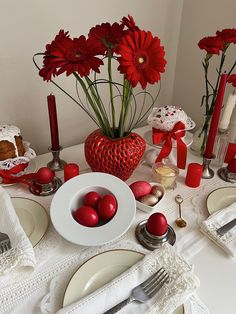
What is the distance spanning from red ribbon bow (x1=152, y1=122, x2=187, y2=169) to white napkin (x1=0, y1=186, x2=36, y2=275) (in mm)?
428

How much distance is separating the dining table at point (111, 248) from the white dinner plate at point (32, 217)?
0.01 m

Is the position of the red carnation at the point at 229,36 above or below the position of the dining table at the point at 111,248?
above

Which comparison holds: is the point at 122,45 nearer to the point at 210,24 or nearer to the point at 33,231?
the point at 33,231

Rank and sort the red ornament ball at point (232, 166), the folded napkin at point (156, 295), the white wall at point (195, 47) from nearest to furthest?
the folded napkin at point (156, 295) → the red ornament ball at point (232, 166) → the white wall at point (195, 47)

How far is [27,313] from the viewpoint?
1.62ft

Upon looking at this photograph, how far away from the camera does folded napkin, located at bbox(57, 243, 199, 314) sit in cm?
49

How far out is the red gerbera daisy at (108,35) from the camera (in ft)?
2.17

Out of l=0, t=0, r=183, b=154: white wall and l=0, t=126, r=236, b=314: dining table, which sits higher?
l=0, t=0, r=183, b=154: white wall

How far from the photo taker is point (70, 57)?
61cm

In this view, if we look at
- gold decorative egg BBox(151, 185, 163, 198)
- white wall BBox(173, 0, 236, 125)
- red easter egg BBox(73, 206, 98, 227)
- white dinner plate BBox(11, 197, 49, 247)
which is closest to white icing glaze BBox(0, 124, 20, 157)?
white dinner plate BBox(11, 197, 49, 247)

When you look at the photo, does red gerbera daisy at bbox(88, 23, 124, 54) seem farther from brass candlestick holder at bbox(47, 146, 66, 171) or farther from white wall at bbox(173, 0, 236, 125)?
white wall at bbox(173, 0, 236, 125)

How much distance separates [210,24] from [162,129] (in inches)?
18.3

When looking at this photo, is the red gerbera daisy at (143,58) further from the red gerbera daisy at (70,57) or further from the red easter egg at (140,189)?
the red easter egg at (140,189)

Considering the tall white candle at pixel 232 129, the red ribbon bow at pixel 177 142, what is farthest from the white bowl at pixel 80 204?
the tall white candle at pixel 232 129
